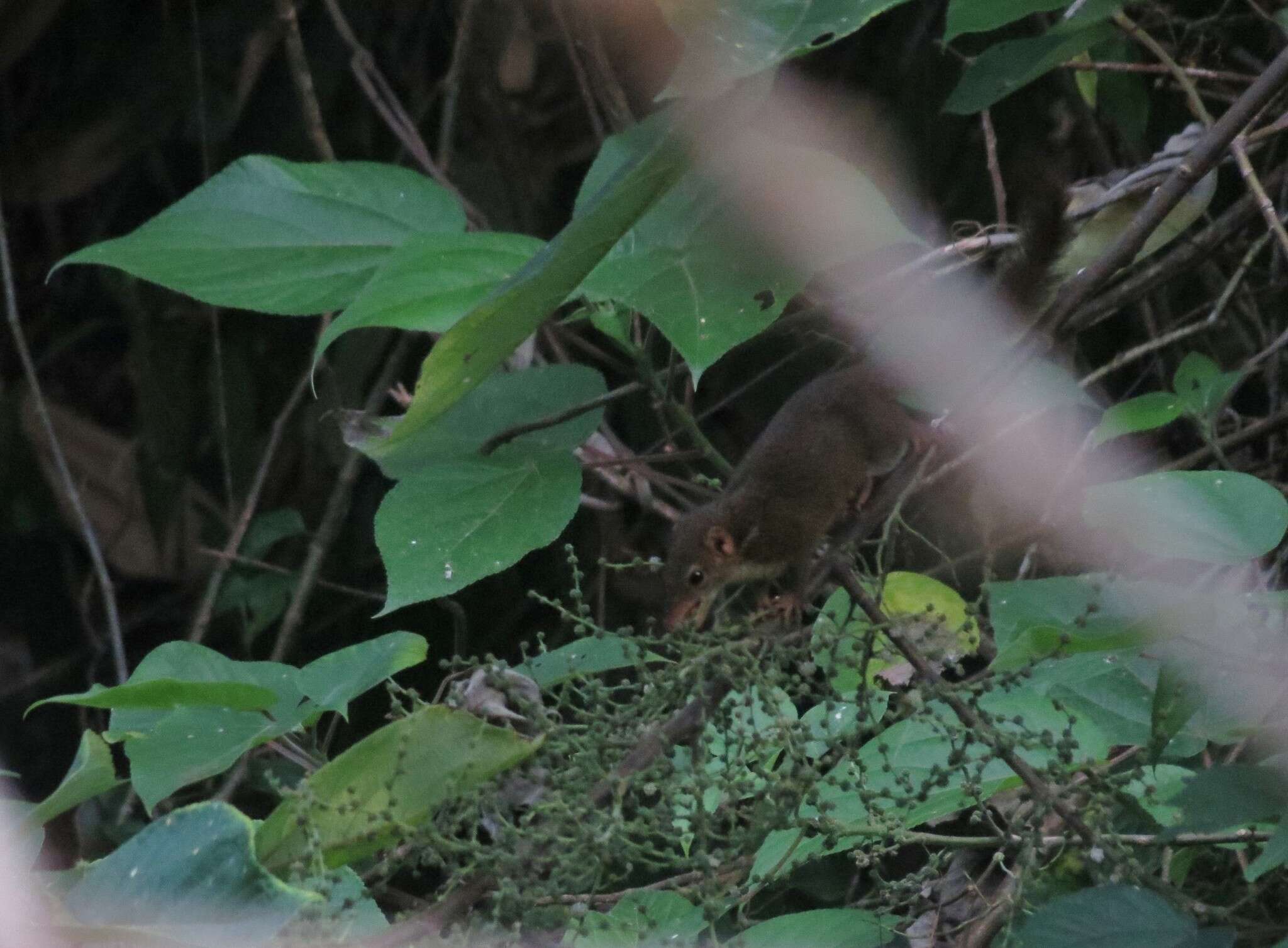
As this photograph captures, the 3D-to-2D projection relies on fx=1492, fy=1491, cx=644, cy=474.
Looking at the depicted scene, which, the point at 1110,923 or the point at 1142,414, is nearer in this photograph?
the point at 1110,923

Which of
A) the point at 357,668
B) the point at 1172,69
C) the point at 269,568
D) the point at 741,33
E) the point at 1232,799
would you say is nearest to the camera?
the point at 741,33

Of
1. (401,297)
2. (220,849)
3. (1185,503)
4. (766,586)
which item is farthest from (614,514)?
(220,849)

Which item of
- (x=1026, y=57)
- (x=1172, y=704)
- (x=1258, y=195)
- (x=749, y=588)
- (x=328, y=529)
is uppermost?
(x=1026, y=57)

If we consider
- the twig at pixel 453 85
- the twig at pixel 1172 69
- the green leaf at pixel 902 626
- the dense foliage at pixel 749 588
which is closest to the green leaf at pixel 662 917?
the dense foliage at pixel 749 588

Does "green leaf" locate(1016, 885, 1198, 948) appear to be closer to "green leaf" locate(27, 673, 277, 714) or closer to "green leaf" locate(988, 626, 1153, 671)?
"green leaf" locate(988, 626, 1153, 671)

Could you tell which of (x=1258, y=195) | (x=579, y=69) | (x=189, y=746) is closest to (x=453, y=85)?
(x=579, y=69)

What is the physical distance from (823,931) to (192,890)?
2.49 ft

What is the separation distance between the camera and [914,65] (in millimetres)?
4062

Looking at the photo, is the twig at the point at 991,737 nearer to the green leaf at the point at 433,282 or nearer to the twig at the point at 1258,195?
the green leaf at the point at 433,282

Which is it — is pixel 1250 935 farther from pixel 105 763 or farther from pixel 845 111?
pixel 845 111

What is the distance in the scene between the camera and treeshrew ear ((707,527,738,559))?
311cm

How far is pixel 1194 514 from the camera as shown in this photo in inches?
61.7

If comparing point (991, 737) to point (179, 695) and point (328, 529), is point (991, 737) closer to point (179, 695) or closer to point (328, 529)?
point (179, 695)

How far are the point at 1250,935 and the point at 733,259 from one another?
3.19ft
